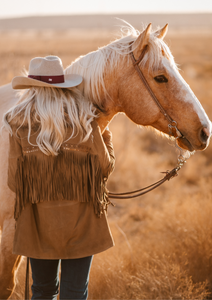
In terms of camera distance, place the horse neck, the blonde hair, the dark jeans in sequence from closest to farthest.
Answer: the blonde hair < the dark jeans < the horse neck

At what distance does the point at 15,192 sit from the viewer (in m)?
1.64

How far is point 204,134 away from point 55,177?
39.5 inches

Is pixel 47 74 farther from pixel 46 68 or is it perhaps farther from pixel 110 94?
pixel 110 94

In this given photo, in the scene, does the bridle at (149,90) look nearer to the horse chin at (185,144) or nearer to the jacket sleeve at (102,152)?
the horse chin at (185,144)

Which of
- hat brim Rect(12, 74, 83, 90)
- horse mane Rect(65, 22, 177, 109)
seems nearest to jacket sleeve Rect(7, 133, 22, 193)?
hat brim Rect(12, 74, 83, 90)

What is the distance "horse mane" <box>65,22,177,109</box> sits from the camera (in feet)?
5.89

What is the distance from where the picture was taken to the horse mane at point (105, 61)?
1795 millimetres

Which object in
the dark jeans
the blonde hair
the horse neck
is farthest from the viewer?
the horse neck

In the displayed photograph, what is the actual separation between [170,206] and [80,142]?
317 cm

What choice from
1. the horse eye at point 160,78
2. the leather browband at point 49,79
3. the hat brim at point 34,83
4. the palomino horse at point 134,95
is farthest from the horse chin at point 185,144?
the leather browband at point 49,79

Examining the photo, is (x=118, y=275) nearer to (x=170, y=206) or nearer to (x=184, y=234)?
(x=184, y=234)

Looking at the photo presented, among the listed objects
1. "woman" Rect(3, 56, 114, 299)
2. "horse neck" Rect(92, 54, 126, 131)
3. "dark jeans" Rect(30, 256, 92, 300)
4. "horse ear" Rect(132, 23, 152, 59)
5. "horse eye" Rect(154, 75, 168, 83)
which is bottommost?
"dark jeans" Rect(30, 256, 92, 300)

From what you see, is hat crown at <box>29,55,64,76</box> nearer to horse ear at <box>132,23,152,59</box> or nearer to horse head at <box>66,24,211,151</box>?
horse head at <box>66,24,211,151</box>

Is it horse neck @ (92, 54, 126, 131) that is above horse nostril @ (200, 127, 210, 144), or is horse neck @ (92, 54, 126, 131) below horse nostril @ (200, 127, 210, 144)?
above
